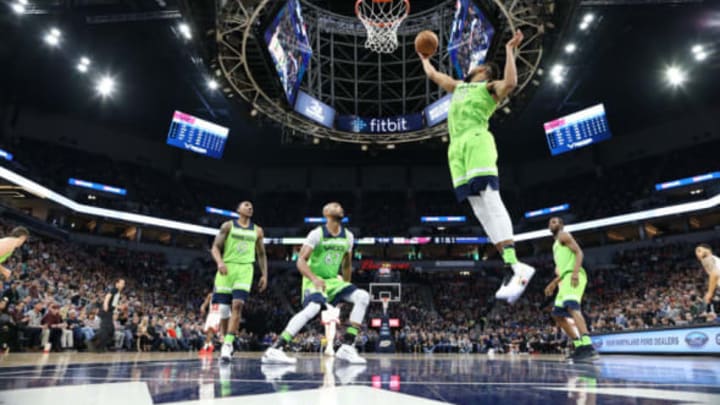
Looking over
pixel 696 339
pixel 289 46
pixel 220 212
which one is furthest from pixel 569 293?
pixel 220 212

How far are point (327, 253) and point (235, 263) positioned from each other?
159 cm

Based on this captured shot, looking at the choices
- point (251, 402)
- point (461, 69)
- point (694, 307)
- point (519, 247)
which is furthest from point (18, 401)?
point (519, 247)

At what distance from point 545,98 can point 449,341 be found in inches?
554

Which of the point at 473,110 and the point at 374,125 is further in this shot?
the point at 374,125

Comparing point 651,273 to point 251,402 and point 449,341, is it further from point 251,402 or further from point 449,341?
point 251,402

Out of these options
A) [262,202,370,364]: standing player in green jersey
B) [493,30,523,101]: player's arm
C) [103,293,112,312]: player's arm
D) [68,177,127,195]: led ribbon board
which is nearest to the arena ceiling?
[68,177,127,195]: led ribbon board

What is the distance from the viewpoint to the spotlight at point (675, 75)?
22.0 metres

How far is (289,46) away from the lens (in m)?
14.4

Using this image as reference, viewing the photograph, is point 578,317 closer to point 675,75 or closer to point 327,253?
point 327,253

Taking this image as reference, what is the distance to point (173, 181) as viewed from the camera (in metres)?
32.1

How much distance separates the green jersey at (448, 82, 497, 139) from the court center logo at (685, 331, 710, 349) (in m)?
8.82

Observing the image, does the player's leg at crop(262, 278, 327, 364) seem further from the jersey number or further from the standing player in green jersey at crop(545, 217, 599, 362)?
the standing player in green jersey at crop(545, 217, 599, 362)

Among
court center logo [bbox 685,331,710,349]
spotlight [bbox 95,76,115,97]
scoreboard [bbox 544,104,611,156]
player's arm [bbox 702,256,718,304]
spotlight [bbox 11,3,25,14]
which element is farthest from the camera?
scoreboard [bbox 544,104,611,156]

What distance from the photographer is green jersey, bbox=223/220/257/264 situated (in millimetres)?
6152
